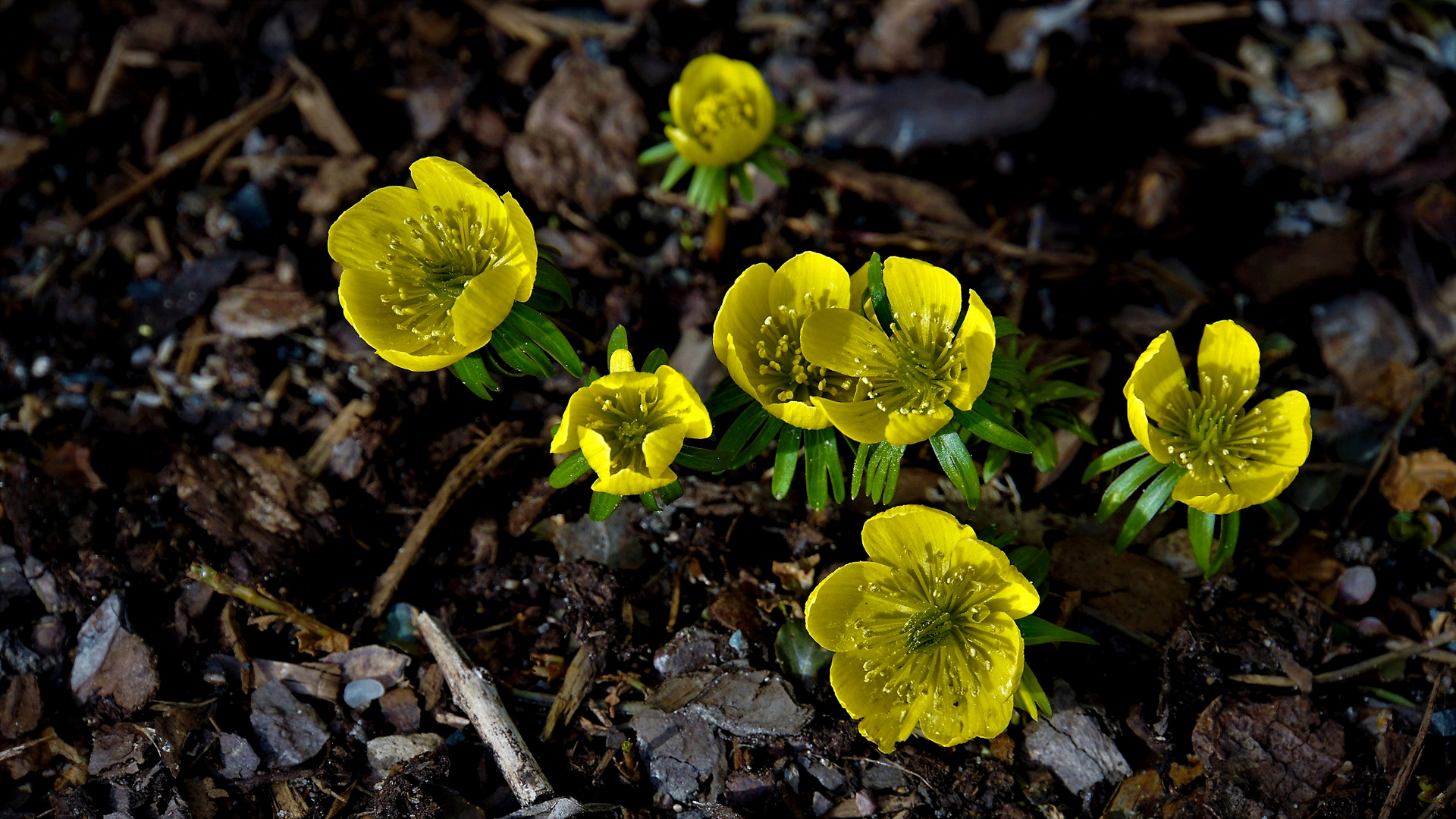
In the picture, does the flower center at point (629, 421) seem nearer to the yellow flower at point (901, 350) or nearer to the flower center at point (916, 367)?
the yellow flower at point (901, 350)

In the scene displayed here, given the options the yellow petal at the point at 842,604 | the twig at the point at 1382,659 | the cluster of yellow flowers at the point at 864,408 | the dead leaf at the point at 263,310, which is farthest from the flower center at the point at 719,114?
the twig at the point at 1382,659

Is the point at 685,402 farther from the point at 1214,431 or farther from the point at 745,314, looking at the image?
the point at 1214,431

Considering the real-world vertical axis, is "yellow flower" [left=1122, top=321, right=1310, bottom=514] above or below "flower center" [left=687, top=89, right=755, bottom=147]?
below

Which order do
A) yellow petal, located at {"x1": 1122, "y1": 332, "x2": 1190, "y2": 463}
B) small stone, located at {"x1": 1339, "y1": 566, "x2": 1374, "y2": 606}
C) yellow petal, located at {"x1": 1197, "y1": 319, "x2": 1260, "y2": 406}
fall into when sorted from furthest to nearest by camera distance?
1. small stone, located at {"x1": 1339, "y1": 566, "x2": 1374, "y2": 606}
2. yellow petal, located at {"x1": 1197, "y1": 319, "x2": 1260, "y2": 406}
3. yellow petal, located at {"x1": 1122, "y1": 332, "x2": 1190, "y2": 463}

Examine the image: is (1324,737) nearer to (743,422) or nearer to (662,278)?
(743,422)

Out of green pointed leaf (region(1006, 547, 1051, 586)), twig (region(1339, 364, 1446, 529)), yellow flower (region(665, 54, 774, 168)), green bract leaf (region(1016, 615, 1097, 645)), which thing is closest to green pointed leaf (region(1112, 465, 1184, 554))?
green pointed leaf (region(1006, 547, 1051, 586))

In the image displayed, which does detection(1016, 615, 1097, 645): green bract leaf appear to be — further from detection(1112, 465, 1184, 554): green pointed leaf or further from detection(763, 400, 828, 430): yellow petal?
detection(763, 400, 828, 430): yellow petal

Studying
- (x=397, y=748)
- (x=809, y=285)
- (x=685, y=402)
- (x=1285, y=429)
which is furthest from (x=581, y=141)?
(x=1285, y=429)

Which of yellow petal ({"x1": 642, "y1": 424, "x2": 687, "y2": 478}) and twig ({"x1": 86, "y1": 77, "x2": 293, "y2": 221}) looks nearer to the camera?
yellow petal ({"x1": 642, "y1": 424, "x2": 687, "y2": 478})
